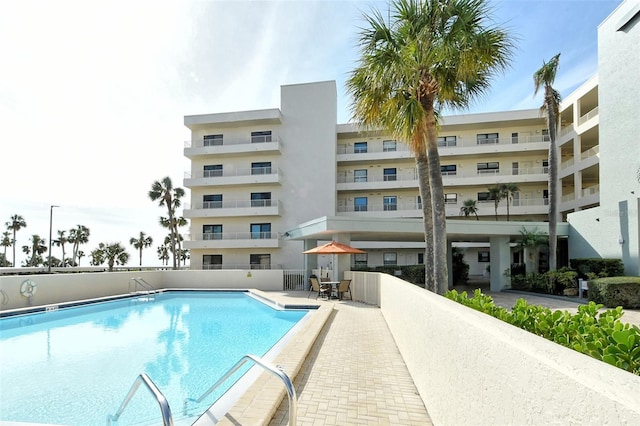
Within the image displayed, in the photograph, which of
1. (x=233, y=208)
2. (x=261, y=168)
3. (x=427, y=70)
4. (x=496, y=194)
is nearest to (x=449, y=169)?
(x=496, y=194)

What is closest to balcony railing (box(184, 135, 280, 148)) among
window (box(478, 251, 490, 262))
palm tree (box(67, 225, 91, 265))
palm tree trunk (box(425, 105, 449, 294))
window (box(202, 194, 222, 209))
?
window (box(202, 194, 222, 209))

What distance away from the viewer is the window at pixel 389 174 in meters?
33.9

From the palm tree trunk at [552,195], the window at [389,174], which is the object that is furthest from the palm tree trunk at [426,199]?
the window at [389,174]

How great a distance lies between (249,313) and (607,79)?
66.4 feet

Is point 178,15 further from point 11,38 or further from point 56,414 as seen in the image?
point 56,414

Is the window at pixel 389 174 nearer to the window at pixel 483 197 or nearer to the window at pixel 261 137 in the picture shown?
the window at pixel 483 197

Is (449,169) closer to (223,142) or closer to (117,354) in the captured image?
(223,142)

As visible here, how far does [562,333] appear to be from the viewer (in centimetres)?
360

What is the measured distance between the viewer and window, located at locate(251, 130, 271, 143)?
32.5 meters

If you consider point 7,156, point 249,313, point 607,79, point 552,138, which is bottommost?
point 249,313

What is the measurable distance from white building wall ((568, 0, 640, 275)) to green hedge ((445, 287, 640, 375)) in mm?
14310

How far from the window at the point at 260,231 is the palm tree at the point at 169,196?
8536 mm

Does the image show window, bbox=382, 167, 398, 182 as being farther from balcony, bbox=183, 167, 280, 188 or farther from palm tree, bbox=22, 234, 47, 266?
palm tree, bbox=22, 234, 47, 266

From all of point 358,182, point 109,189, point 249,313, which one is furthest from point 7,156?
point 358,182
